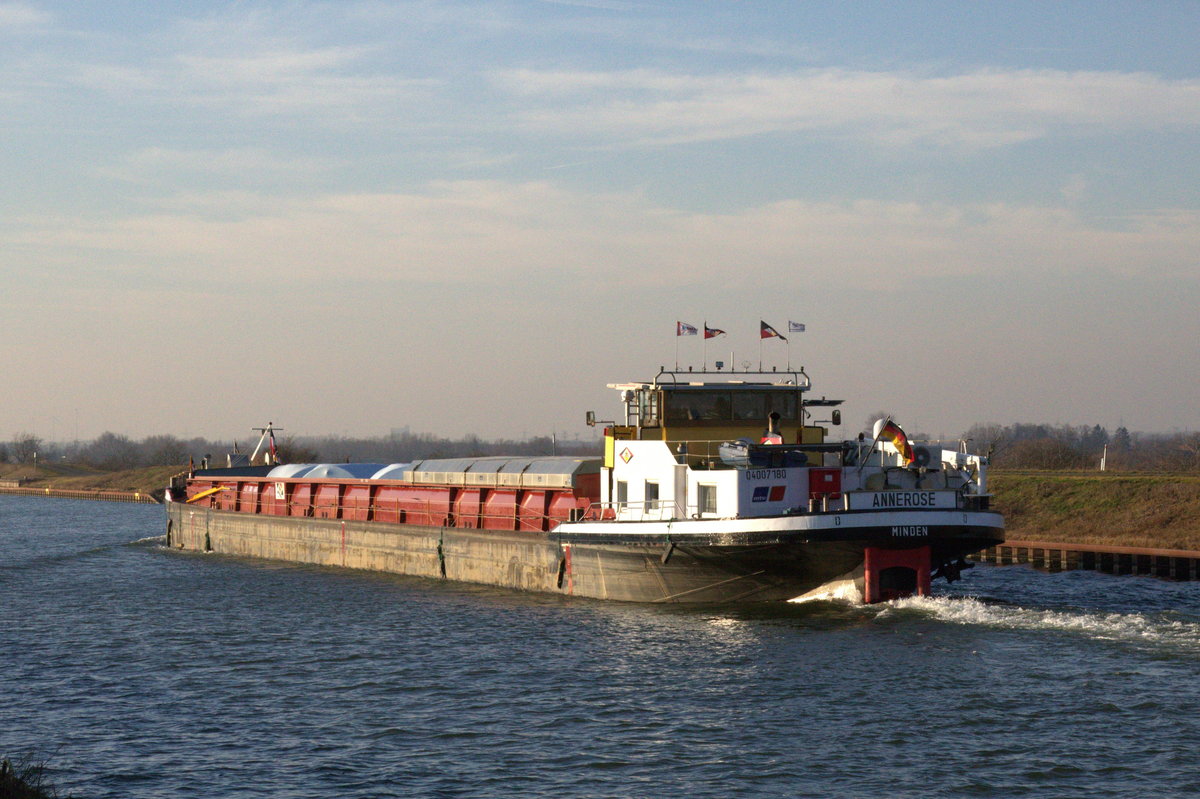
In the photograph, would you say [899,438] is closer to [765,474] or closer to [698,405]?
[765,474]

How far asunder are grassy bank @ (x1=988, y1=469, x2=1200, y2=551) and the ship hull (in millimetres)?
23274

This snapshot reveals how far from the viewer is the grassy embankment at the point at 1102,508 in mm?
51000

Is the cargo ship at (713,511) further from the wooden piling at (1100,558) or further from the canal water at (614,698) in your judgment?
the wooden piling at (1100,558)

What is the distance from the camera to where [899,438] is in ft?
103

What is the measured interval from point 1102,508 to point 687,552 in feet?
105

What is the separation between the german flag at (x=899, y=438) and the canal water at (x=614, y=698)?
383 centimetres

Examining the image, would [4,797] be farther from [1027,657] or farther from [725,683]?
[1027,657]

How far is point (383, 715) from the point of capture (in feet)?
77.4

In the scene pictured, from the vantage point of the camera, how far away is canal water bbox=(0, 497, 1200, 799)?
63.0 feet

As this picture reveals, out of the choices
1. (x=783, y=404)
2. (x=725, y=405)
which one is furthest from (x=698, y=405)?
(x=783, y=404)

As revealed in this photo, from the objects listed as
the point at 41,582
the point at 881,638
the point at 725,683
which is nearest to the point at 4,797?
the point at 725,683

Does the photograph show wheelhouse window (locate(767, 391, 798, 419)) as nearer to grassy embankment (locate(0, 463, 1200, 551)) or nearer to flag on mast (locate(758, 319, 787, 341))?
flag on mast (locate(758, 319, 787, 341))

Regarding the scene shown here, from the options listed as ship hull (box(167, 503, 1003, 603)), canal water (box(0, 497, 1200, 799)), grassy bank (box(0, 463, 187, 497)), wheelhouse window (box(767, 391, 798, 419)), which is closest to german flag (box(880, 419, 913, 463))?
ship hull (box(167, 503, 1003, 603))

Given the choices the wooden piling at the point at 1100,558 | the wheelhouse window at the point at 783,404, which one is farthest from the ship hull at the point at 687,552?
the wooden piling at the point at 1100,558
